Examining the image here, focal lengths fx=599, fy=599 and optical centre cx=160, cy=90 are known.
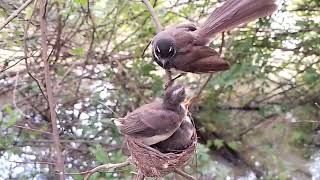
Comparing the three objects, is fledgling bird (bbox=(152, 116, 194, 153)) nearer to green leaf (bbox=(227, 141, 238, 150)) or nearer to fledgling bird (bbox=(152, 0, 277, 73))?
fledgling bird (bbox=(152, 0, 277, 73))

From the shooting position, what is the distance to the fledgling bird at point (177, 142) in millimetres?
2285

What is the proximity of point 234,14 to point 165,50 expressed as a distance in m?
0.37

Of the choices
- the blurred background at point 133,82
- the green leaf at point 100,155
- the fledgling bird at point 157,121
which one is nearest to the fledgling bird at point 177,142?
the fledgling bird at point 157,121

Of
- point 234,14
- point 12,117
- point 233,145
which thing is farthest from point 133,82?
point 234,14

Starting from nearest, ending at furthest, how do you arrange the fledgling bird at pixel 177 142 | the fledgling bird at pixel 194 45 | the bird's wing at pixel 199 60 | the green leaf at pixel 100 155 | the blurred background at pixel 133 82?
the fledgling bird at pixel 177 142
the fledgling bird at pixel 194 45
the bird's wing at pixel 199 60
the green leaf at pixel 100 155
the blurred background at pixel 133 82

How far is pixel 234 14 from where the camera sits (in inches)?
95.8

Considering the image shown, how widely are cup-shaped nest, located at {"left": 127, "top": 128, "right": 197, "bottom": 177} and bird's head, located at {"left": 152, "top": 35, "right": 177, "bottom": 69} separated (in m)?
0.52

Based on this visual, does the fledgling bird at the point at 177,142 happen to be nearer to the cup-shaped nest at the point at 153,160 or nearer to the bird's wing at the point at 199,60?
the cup-shaped nest at the point at 153,160

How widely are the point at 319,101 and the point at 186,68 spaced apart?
1773mm

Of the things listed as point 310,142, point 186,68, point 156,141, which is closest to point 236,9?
point 186,68

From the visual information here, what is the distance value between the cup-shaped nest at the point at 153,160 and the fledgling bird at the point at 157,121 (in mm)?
48

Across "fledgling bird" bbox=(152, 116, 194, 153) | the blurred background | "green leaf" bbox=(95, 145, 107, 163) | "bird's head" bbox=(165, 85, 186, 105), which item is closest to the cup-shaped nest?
"fledgling bird" bbox=(152, 116, 194, 153)

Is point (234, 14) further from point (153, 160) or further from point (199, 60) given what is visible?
point (153, 160)

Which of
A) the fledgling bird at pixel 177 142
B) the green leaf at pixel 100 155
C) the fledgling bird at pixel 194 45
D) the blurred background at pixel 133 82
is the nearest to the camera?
the fledgling bird at pixel 177 142
